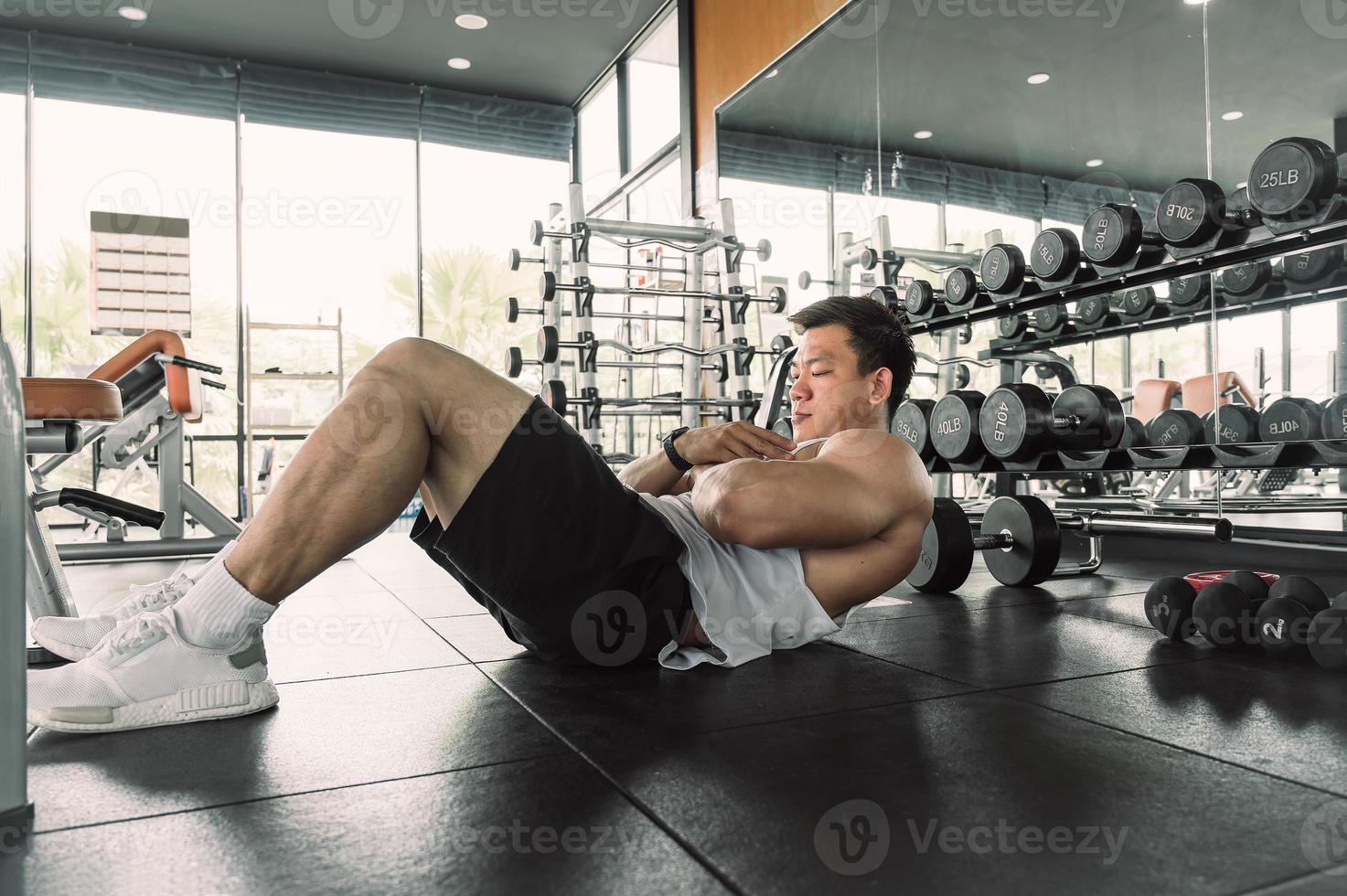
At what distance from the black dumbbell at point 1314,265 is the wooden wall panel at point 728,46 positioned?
2.25m

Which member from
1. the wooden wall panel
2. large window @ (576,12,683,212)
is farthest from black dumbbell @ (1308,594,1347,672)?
large window @ (576,12,683,212)

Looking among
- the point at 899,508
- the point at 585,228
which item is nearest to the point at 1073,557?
the point at 899,508

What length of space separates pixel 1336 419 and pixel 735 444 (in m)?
1.37

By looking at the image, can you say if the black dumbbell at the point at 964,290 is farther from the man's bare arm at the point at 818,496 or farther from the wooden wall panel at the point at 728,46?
the wooden wall panel at the point at 728,46

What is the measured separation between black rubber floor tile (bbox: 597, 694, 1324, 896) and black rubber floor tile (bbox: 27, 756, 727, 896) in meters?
0.06

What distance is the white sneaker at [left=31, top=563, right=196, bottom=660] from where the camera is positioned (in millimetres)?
1233

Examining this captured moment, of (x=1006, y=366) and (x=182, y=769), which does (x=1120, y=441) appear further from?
(x=182, y=769)

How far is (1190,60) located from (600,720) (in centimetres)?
236

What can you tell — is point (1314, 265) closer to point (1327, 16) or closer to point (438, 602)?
point (1327, 16)

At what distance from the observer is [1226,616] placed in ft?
5.16

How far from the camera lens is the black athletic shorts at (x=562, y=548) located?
46.5 inches

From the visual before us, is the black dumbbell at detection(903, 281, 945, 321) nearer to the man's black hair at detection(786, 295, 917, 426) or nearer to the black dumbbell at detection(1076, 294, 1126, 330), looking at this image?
the black dumbbell at detection(1076, 294, 1126, 330)

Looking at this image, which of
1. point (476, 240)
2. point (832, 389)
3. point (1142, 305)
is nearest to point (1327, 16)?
point (1142, 305)

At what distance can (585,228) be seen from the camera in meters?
4.19
